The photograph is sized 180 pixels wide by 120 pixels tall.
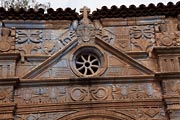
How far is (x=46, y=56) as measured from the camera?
8703 millimetres

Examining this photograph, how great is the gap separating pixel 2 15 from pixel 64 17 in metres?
1.54

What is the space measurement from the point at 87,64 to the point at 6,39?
204cm

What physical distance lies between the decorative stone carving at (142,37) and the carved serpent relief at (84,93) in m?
1.08

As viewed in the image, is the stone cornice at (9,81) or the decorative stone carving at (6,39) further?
the decorative stone carving at (6,39)

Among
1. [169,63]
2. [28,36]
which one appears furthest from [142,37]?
[28,36]

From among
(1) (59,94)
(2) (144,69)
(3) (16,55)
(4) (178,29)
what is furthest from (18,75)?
(4) (178,29)

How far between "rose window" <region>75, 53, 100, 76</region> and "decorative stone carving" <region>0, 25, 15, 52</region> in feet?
5.35

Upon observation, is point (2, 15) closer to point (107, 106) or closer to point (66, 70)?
point (66, 70)

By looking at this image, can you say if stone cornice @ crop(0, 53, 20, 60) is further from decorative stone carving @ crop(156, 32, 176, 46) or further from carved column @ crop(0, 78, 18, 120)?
decorative stone carving @ crop(156, 32, 176, 46)

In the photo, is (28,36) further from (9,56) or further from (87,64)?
(87,64)

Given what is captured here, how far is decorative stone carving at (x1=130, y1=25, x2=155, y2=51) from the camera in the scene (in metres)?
8.94

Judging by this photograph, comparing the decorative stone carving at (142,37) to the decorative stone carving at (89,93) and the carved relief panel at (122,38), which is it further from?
the decorative stone carving at (89,93)

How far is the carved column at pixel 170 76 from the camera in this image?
7918mm

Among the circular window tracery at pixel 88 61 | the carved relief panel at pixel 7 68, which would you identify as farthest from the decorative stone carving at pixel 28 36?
the circular window tracery at pixel 88 61
